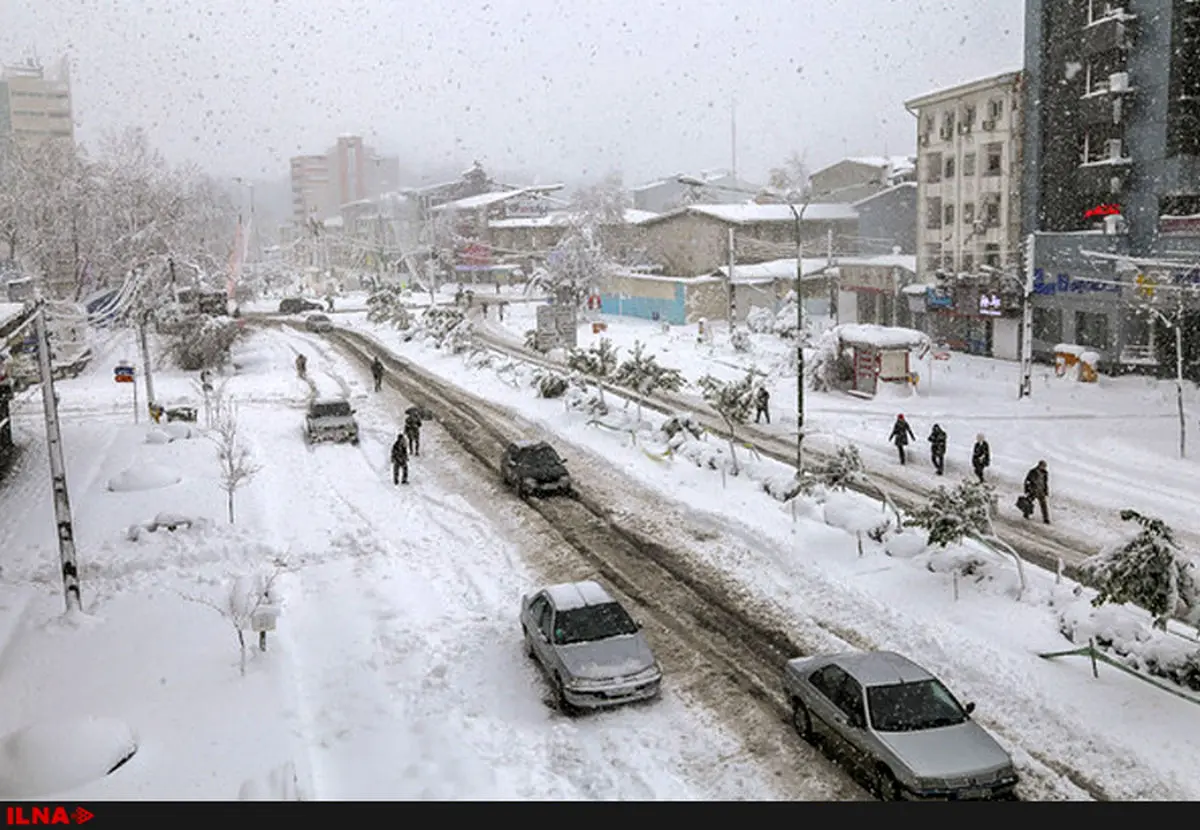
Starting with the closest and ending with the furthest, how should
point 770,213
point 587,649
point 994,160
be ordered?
point 587,649 → point 994,160 → point 770,213

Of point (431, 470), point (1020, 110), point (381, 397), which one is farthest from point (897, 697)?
point (1020, 110)

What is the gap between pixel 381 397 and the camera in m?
39.2

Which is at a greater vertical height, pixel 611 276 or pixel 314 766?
pixel 611 276

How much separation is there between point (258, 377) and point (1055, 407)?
3052cm

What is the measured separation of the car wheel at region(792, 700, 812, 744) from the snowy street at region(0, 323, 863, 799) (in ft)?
0.55

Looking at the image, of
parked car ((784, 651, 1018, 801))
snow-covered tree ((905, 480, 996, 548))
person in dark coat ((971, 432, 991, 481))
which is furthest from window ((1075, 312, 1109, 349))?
parked car ((784, 651, 1018, 801))

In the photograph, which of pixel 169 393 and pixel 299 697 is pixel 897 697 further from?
pixel 169 393

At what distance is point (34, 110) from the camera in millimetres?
54500

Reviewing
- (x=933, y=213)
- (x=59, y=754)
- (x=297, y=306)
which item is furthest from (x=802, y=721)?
(x=297, y=306)

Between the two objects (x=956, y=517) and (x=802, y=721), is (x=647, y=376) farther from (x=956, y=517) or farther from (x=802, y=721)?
Answer: (x=802, y=721)

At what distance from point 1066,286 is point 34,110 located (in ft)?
161

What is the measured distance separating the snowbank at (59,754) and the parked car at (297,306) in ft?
215

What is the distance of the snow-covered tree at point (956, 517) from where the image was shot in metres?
16.6

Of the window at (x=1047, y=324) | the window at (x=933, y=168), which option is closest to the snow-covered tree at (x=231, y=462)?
the window at (x=1047, y=324)
